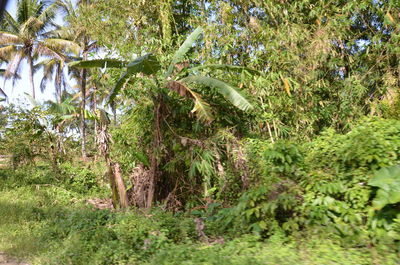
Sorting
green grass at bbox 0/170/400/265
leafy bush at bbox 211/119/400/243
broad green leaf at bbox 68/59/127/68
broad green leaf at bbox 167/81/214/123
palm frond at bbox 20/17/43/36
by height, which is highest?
palm frond at bbox 20/17/43/36

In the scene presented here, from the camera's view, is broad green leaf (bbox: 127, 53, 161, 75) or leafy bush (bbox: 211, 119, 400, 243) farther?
broad green leaf (bbox: 127, 53, 161, 75)

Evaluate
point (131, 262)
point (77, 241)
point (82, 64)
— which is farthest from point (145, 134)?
point (131, 262)

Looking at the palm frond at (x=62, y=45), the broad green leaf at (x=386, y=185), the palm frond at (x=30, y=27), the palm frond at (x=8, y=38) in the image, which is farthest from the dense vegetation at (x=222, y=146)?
the palm frond at (x=30, y=27)

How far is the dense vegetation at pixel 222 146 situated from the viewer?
457 cm

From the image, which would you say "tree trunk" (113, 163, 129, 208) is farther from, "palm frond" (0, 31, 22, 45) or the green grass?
"palm frond" (0, 31, 22, 45)

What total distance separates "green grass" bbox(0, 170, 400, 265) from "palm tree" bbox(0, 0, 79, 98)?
47.1ft

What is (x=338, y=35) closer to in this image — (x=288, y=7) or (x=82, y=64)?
(x=288, y=7)

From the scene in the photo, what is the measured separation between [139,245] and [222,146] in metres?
3.17

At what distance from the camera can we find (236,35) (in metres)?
9.72

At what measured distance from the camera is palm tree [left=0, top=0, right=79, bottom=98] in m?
19.7

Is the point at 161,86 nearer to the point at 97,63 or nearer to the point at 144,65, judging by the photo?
the point at 144,65

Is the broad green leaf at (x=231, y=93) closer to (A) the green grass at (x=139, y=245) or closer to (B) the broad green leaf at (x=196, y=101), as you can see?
(B) the broad green leaf at (x=196, y=101)

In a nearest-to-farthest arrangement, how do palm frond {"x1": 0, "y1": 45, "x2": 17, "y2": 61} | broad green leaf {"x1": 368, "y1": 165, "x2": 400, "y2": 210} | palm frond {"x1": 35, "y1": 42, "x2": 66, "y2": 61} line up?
broad green leaf {"x1": 368, "y1": 165, "x2": 400, "y2": 210} < palm frond {"x1": 35, "y1": 42, "x2": 66, "y2": 61} < palm frond {"x1": 0, "y1": 45, "x2": 17, "y2": 61}

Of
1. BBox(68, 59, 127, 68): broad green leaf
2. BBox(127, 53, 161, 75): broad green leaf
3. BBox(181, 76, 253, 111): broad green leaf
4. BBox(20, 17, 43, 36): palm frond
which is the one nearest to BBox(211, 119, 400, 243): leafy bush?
BBox(181, 76, 253, 111): broad green leaf
